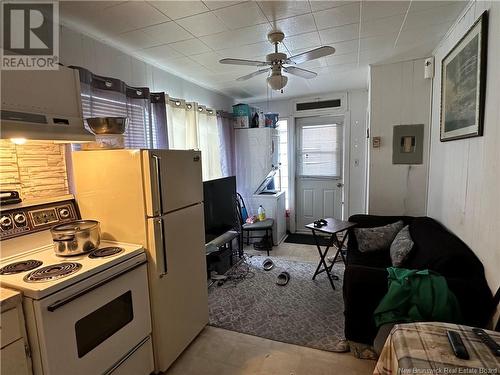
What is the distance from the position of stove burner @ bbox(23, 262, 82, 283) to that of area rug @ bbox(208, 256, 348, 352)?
1.40 m

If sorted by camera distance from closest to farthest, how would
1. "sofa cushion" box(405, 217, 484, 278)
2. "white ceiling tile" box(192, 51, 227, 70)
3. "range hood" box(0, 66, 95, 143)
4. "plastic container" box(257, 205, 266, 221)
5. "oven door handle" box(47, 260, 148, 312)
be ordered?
1. "oven door handle" box(47, 260, 148, 312)
2. "range hood" box(0, 66, 95, 143)
3. "sofa cushion" box(405, 217, 484, 278)
4. "white ceiling tile" box(192, 51, 227, 70)
5. "plastic container" box(257, 205, 266, 221)

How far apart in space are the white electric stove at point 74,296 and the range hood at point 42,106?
0.53 m

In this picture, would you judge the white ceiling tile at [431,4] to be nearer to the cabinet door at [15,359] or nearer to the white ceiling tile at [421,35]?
the white ceiling tile at [421,35]

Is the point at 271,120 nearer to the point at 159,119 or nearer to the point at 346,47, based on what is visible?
the point at 346,47

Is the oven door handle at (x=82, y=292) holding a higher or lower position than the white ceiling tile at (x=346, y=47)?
lower

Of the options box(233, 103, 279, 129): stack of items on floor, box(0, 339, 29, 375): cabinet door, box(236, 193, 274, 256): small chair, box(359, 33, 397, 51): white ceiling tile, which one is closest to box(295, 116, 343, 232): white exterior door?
box(233, 103, 279, 129): stack of items on floor

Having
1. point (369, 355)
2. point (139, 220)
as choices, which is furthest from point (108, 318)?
point (369, 355)

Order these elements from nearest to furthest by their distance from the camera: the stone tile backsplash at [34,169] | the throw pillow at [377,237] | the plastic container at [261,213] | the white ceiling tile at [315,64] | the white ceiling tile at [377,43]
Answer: the stone tile backsplash at [34,169] → the white ceiling tile at [377,43] → the throw pillow at [377,237] → the white ceiling tile at [315,64] → the plastic container at [261,213]

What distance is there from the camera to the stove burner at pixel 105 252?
1605mm

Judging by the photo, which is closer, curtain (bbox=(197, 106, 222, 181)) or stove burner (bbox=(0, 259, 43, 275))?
stove burner (bbox=(0, 259, 43, 275))

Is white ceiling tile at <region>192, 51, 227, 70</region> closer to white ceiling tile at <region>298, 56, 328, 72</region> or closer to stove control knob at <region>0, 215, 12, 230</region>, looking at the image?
white ceiling tile at <region>298, 56, 328, 72</region>

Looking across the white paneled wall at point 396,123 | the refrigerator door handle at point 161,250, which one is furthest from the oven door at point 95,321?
the white paneled wall at point 396,123

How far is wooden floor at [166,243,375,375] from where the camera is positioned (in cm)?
188

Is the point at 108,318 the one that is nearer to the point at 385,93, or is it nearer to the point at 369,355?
the point at 369,355
